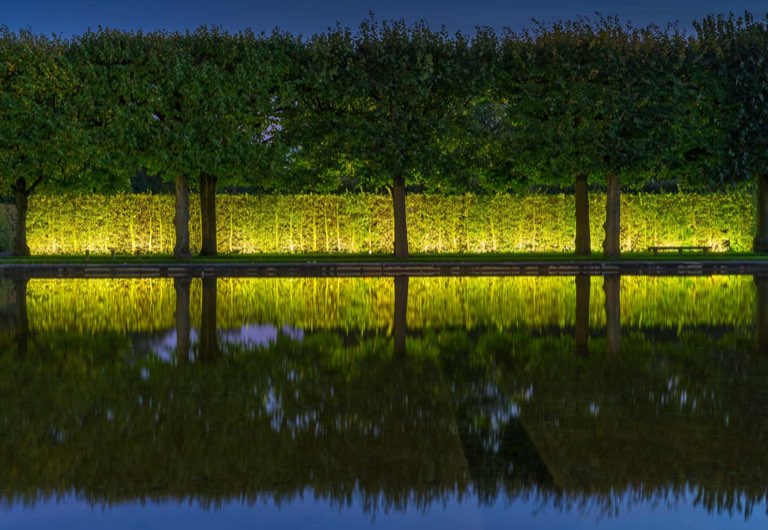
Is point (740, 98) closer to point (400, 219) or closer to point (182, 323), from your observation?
point (400, 219)

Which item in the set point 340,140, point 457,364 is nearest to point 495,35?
point 340,140

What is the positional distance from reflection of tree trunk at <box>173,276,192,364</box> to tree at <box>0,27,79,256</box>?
13.8 metres

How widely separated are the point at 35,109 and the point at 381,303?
2274 centimetres

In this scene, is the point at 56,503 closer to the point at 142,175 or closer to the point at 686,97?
the point at 686,97

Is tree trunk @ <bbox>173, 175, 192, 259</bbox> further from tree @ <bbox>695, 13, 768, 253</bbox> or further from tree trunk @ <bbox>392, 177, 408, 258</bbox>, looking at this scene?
tree @ <bbox>695, 13, 768, 253</bbox>

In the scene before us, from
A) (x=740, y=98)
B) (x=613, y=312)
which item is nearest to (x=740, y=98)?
(x=740, y=98)

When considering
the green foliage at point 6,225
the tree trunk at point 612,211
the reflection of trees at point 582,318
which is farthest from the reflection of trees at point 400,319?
the green foliage at point 6,225

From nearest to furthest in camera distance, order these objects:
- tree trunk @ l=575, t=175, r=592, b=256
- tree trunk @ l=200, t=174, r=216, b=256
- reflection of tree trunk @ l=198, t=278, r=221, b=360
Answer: reflection of tree trunk @ l=198, t=278, r=221, b=360 < tree trunk @ l=575, t=175, r=592, b=256 < tree trunk @ l=200, t=174, r=216, b=256

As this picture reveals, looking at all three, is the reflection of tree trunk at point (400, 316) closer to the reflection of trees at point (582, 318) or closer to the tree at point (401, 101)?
the reflection of trees at point (582, 318)

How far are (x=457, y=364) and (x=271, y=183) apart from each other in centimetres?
2929

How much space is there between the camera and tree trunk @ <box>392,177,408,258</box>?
40.1 m

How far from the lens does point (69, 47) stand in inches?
1565

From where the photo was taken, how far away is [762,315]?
1903 cm

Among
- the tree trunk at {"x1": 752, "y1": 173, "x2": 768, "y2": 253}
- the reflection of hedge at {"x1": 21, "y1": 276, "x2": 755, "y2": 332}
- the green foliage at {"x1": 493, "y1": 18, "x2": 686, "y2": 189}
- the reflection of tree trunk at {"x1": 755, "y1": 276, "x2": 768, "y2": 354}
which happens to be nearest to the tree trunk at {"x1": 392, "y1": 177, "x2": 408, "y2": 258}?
the green foliage at {"x1": 493, "y1": 18, "x2": 686, "y2": 189}
